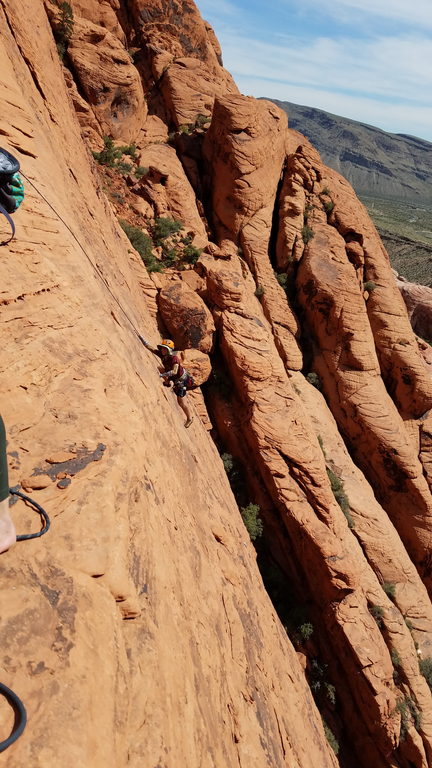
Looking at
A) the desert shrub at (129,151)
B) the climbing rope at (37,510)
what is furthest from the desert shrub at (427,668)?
the desert shrub at (129,151)

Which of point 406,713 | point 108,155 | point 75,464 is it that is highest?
point 108,155

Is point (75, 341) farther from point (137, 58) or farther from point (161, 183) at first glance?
point (137, 58)

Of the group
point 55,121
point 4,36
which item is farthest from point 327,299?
point 4,36

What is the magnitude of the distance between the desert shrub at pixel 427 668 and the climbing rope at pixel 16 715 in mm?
17816

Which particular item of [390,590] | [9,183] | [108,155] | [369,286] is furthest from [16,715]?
[369,286]

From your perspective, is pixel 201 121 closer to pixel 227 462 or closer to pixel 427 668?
pixel 227 462

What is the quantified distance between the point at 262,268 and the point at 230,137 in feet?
20.5

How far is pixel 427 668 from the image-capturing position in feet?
50.8

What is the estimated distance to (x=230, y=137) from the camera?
19.4 metres

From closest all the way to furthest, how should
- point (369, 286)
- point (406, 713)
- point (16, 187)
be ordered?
1. point (16, 187)
2. point (406, 713)
3. point (369, 286)

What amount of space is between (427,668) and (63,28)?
30.1m

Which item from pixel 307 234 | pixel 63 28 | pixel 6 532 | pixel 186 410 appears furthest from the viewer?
pixel 307 234

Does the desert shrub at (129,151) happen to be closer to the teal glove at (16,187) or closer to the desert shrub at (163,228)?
the desert shrub at (163,228)

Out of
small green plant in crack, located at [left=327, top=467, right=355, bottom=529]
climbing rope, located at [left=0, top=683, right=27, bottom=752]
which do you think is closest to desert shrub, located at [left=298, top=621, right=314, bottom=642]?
small green plant in crack, located at [left=327, top=467, right=355, bottom=529]
